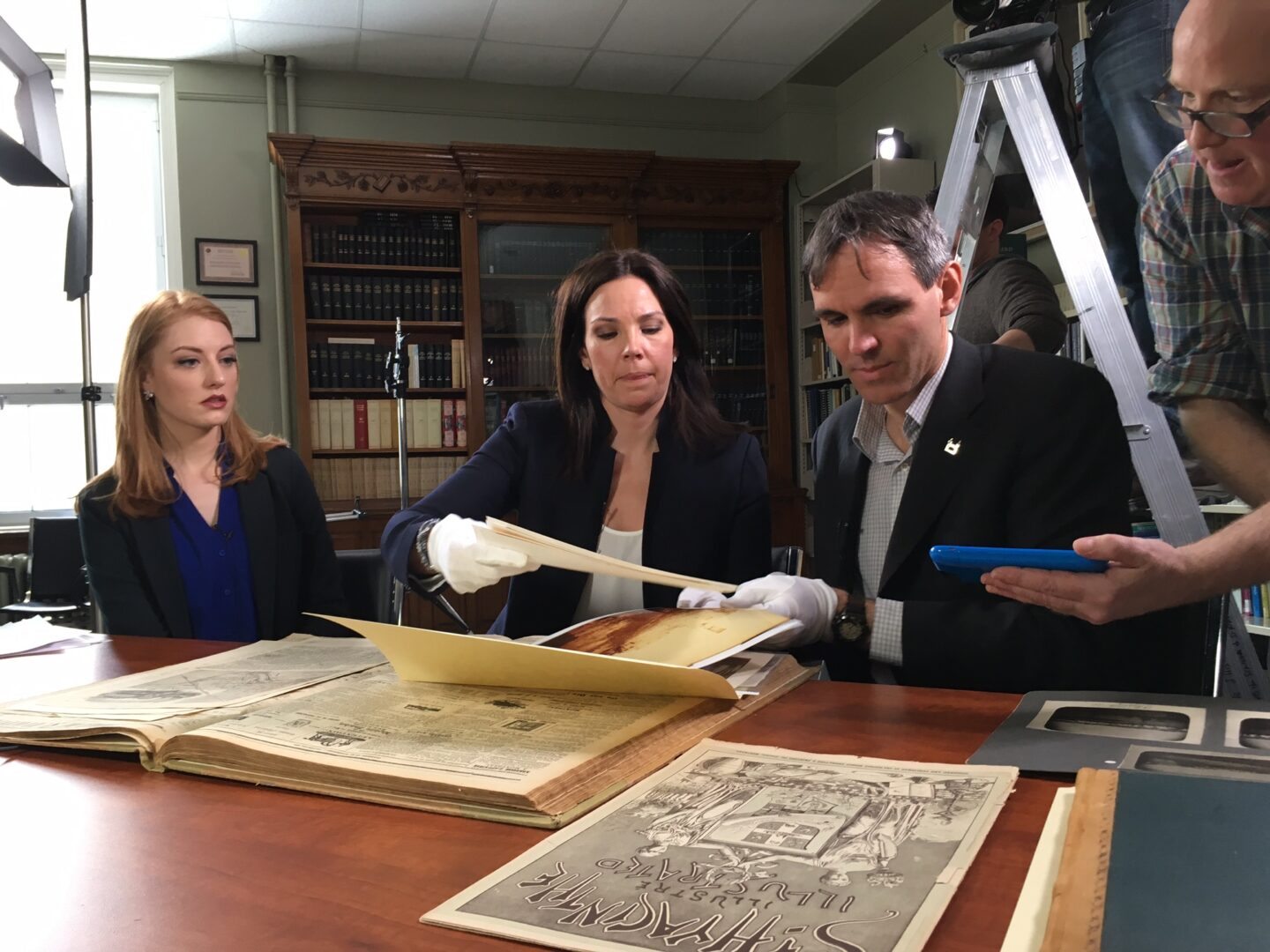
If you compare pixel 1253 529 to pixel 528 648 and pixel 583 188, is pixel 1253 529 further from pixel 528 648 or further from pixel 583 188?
pixel 583 188

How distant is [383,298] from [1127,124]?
11.9 feet

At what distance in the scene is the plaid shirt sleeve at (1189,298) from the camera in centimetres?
134

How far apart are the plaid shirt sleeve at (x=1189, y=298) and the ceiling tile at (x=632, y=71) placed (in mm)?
3627

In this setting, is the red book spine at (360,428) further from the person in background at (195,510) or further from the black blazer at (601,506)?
the black blazer at (601,506)

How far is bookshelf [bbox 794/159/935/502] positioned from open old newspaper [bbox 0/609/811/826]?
12.3ft

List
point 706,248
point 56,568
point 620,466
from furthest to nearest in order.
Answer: point 706,248 → point 56,568 → point 620,466

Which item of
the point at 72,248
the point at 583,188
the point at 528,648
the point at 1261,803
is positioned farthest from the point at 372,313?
the point at 1261,803

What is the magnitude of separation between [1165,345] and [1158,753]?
1.10 metres

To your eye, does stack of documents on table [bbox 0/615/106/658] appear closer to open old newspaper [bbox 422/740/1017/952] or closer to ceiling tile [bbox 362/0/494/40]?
open old newspaper [bbox 422/740/1017/952]

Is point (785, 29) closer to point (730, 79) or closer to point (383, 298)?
point (730, 79)

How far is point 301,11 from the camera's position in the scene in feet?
13.3

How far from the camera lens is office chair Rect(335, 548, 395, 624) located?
1.79m

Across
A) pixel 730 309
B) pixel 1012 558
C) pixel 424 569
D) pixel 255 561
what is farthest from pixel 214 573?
pixel 730 309

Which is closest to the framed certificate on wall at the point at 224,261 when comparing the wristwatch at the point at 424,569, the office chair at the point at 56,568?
the office chair at the point at 56,568
